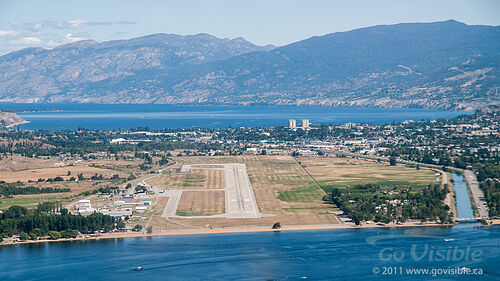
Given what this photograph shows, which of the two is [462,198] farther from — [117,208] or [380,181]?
[117,208]

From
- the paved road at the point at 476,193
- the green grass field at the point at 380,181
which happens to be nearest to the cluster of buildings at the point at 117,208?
the green grass field at the point at 380,181

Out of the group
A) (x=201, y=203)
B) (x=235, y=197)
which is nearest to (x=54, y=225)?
(x=201, y=203)

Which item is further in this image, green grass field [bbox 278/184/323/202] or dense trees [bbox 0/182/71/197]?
dense trees [bbox 0/182/71/197]

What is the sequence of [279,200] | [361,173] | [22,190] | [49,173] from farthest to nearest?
[49,173] → [361,173] → [22,190] → [279,200]

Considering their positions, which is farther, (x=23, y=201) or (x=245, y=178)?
(x=245, y=178)

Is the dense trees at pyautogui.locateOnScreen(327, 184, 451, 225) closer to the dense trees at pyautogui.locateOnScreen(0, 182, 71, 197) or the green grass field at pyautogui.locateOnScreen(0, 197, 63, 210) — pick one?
the green grass field at pyautogui.locateOnScreen(0, 197, 63, 210)

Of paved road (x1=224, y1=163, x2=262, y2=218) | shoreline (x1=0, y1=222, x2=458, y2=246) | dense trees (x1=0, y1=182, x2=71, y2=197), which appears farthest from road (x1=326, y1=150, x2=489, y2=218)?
dense trees (x1=0, y1=182, x2=71, y2=197)
